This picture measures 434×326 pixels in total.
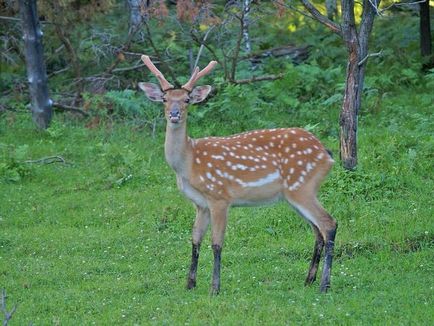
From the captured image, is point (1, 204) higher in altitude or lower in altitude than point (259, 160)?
lower

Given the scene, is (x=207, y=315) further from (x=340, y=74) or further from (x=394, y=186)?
(x=340, y=74)

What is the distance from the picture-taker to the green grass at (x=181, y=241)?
24.4 feet

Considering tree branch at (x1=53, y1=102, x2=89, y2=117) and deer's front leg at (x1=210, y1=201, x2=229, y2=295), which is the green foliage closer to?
tree branch at (x1=53, y1=102, x2=89, y2=117)

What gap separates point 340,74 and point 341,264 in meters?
7.39

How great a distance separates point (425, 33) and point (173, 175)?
637 centimetres

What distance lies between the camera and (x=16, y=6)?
15609 mm

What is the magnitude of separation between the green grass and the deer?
1.72 ft

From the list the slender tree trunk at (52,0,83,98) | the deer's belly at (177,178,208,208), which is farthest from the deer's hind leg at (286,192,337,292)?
the slender tree trunk at (52,0,83,98)

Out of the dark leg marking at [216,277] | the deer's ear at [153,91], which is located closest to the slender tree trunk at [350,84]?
the deer's ear at [153,91]

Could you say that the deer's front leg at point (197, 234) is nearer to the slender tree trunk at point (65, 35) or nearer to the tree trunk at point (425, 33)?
the slender tree trunk at point (65, 35)

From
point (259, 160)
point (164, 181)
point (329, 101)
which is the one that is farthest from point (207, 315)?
point (329, 101)

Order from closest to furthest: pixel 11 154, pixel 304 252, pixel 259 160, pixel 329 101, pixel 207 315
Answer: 1. pixel 207 315
2. pixel 259 160
3. pixel 304 252
4. pixel 11 154
5. pixel 329 101

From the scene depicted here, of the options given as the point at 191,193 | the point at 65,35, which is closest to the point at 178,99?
the point at 191,193

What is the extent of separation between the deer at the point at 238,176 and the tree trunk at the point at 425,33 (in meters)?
8.48
